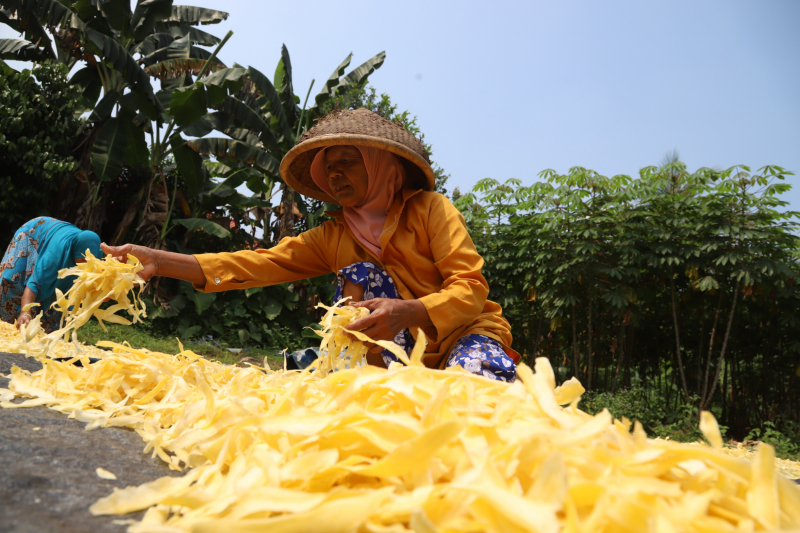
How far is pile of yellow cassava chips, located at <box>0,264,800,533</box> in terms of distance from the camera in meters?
0.46

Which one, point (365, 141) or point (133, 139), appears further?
point (133, 139)

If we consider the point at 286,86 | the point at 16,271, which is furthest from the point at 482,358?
the point at 286,86

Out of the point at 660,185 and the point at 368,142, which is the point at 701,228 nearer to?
the point at 660,185

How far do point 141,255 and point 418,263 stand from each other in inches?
40.6

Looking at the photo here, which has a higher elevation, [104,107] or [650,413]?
[104,107]

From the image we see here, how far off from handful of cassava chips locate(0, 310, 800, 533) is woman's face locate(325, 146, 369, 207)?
1424mm

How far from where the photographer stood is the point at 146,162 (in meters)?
7.54

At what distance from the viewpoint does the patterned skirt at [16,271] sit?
147 inches

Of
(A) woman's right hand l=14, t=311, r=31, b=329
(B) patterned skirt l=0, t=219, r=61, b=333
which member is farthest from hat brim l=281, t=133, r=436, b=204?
(B) patterned skirt l=0, t=219, r=61, b=333

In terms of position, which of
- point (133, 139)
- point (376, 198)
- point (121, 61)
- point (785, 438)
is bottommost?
point (785, 438)

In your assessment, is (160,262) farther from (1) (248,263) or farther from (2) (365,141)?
(2) (365,141)

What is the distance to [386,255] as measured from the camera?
6.93 ft

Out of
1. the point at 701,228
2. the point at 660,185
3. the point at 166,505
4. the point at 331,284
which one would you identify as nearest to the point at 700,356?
the point at 701,228

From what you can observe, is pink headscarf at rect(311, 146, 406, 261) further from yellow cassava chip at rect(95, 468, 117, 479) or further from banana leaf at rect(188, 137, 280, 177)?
banana leaf at rect(188, 137, 280, 177)
